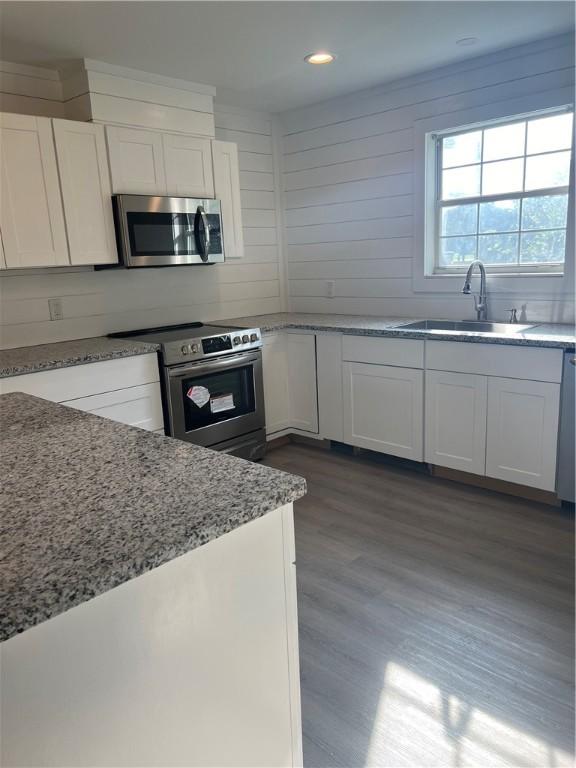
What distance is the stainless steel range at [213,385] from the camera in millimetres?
3141

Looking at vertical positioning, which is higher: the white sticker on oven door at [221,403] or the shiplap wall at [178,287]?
the shiplap wall at [178,287]

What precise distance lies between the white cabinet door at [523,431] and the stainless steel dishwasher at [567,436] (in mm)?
31

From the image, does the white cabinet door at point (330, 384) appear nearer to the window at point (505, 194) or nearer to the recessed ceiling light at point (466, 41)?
the window at point (505, 194)

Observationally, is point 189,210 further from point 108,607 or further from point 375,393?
point 108,607

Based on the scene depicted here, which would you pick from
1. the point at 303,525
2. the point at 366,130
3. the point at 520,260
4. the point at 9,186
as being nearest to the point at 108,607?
the point at 303,525

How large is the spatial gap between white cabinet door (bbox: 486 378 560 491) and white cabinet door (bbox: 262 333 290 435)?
1.47 meters

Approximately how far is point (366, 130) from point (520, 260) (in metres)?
1.44

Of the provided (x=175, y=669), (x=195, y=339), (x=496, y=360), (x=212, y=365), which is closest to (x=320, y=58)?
(x=195, y=339)

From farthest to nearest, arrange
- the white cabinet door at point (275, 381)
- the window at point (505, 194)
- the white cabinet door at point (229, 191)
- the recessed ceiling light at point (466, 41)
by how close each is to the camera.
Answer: the white cabinet door at point (275, 381)
the white cabinet door at point (229, 191)
the window at point (505, 194)
the recessed ceiling light at point (466, 41)

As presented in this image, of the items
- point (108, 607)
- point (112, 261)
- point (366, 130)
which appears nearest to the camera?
point (108, 607)

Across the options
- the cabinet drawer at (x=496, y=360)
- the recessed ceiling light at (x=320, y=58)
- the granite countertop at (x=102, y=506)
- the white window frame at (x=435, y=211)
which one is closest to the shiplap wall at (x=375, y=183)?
the white window frame at (x=435, y=211)

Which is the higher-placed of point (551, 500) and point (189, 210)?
point (189, 210)

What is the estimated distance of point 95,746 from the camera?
80 centimetres

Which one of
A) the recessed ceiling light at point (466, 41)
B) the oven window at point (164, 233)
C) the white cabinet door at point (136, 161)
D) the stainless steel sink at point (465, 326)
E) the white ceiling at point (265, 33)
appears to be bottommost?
the stainless steel sink at point (465, 326)
